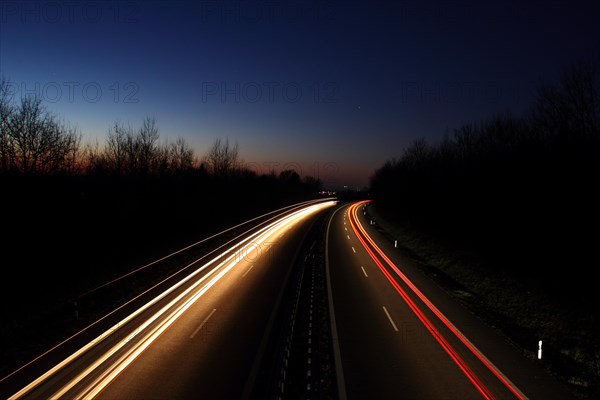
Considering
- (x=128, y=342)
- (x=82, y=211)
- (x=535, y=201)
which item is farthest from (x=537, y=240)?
(x=82, y=211)

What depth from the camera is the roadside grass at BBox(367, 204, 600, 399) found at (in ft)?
32.4

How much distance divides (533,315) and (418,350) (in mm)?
6660

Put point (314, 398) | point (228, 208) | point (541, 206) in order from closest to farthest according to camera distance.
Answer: point (314, 398) → point (541, 206) → point (228, 208)

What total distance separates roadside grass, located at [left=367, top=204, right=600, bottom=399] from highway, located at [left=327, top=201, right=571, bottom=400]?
2.17 feet

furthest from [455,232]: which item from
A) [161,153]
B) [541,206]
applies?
[161,153]

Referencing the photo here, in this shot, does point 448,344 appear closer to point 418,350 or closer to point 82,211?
point 418,350

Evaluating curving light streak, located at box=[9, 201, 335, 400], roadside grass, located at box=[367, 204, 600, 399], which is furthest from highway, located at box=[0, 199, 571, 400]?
roadside grass, located at box=[367, 204, 600, 399]

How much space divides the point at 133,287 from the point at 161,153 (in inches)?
1272

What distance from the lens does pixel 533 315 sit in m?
13.5

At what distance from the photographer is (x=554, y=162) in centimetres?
2033

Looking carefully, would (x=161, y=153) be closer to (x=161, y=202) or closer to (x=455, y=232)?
(x=161, y=202)

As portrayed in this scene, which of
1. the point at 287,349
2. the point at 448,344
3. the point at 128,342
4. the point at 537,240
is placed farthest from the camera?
the point at 537,240

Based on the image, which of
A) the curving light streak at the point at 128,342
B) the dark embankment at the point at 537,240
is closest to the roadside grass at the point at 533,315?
the dark embankment at the point at 537,240

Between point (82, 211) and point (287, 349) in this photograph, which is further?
point (82, 211)
